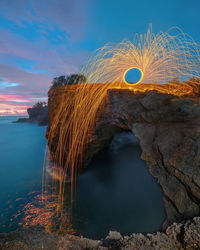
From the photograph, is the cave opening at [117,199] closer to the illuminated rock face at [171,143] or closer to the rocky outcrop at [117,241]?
the illuminated rock face at [171,143]

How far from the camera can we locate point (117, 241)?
1.91 m

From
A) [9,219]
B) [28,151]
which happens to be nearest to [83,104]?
[9,219]

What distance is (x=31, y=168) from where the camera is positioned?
11.7 metres

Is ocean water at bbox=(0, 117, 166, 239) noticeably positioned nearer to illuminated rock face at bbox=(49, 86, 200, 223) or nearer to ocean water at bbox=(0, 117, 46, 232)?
ocean water at bbox=(0, 117, 46, 232)

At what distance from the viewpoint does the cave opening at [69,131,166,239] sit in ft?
18.0

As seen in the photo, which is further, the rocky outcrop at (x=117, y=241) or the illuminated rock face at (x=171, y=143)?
the illuminated rock face at (x=171, y=143)

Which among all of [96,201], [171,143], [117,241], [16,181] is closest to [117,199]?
[96,201]

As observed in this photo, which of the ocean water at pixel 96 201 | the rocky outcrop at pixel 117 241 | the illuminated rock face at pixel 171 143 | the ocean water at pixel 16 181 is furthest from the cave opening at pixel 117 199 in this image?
the rocky outcrop at pixel 117 241

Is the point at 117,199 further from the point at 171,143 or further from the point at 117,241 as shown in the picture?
the point at 117,241

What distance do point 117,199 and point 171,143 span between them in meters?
5.11

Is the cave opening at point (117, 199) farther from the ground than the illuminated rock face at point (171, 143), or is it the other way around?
the illuminated rock face at point (171, 143)

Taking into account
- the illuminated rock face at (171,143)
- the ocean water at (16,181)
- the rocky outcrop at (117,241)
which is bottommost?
the ocean water at (16,181)

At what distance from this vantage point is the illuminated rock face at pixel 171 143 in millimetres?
2954

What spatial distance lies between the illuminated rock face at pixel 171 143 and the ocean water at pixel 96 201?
2.95 metres
